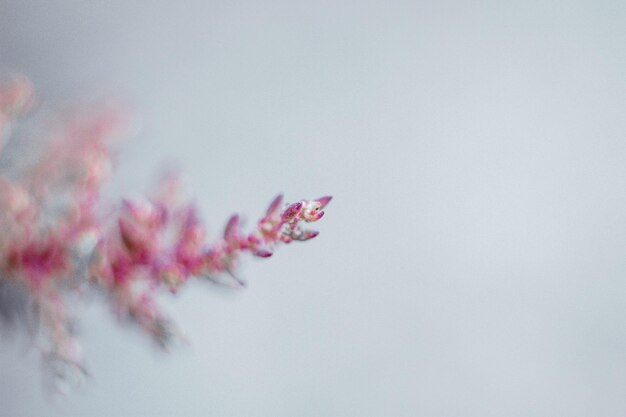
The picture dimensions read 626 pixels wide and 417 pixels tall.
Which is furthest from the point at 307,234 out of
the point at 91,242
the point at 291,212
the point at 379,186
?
the point at 379,186

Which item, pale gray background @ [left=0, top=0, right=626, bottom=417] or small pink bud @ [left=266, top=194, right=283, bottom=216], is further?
pale gray background @ [left=0, top=0, right=626, bottom=417]

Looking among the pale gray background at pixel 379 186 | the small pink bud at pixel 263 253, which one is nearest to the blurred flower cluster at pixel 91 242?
the small pink bud at pixel 263 253

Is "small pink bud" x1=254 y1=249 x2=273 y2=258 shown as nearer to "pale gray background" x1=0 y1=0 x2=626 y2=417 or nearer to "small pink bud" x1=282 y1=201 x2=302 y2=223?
"small pink bud" x1=282 y1=201 x2=302 y2=223

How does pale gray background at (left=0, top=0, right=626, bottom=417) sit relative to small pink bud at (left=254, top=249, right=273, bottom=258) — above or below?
above

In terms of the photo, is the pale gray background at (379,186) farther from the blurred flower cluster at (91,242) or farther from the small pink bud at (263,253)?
the small pink bud at (263,253)

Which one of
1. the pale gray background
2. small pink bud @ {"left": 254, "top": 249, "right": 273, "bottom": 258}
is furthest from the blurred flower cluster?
the pale gray background

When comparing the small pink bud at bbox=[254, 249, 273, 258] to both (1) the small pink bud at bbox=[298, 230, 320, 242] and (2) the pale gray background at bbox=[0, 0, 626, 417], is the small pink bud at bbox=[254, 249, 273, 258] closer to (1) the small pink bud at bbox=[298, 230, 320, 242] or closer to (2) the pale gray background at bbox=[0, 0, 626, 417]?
(1) the small pink bud at bbox=[298, 230, 320, 242]

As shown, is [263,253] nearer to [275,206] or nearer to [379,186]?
[275,206]
